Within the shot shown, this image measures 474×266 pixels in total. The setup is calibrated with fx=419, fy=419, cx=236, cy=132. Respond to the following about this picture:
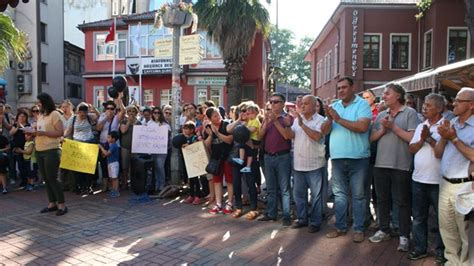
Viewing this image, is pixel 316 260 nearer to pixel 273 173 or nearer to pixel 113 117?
pixel 273 173

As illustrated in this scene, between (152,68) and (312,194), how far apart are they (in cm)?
2159

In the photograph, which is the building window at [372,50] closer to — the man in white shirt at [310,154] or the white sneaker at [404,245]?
the man in white shirt at [310,154]

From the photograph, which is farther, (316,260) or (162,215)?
(162,215)

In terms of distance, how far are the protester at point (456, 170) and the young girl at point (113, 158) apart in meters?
5.95

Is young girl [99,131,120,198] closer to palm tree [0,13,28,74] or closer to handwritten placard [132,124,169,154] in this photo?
handwritten placard [132,124,169,154]

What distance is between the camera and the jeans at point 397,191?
4.91m

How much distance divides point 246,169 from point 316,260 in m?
2.06

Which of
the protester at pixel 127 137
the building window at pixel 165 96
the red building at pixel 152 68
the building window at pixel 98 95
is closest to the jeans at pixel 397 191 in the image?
the protester at pixel 127 137

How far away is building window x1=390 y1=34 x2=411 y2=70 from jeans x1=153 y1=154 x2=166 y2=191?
65.3 feet

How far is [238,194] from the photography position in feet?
22.1

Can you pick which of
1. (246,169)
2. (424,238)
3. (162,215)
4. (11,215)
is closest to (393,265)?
(424,238)

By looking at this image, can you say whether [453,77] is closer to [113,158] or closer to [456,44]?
[113,158]

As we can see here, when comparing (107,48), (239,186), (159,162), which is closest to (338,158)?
(239,186)

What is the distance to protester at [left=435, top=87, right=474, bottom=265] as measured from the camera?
3.92 m
